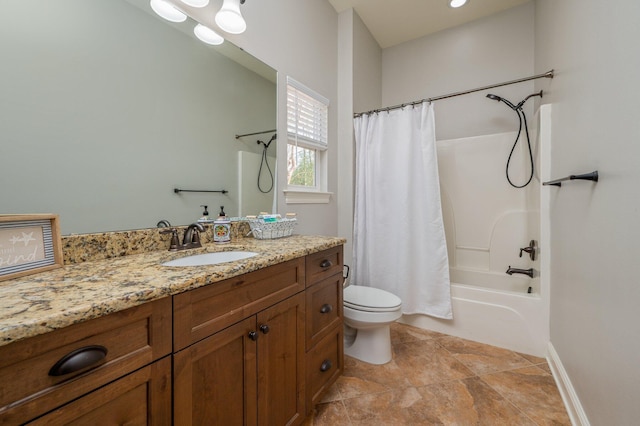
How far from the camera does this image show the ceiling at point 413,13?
2.34 m

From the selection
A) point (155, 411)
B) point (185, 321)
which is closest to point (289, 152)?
point (185, 321)

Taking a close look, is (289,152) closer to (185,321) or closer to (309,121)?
(309,121)

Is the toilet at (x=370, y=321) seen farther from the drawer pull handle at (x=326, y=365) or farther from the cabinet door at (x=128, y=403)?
the cabinet door at (x=128, y=403)

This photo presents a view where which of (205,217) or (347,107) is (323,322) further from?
(347,107)

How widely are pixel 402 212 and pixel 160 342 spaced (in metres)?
1.92

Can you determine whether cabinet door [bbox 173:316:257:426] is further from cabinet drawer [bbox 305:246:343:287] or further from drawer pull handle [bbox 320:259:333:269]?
drawer pull handle [bbox 320:259:333:269]

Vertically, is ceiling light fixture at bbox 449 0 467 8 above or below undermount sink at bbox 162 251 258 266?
above

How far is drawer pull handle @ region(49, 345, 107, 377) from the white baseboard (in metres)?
1.83

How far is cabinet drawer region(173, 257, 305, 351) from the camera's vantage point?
0.70 m

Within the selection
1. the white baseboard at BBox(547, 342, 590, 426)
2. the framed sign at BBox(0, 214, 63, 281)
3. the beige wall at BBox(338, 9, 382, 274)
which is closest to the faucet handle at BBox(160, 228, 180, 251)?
the framed sign at BBox(0, 214, 63, 281)

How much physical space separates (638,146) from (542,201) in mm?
1179

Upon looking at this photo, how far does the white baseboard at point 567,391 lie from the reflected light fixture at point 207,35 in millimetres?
2481

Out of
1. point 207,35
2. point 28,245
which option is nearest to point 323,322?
point 28,245

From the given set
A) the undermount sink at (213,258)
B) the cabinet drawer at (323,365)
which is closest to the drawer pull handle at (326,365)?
the cabinet drawer at (323,365)
